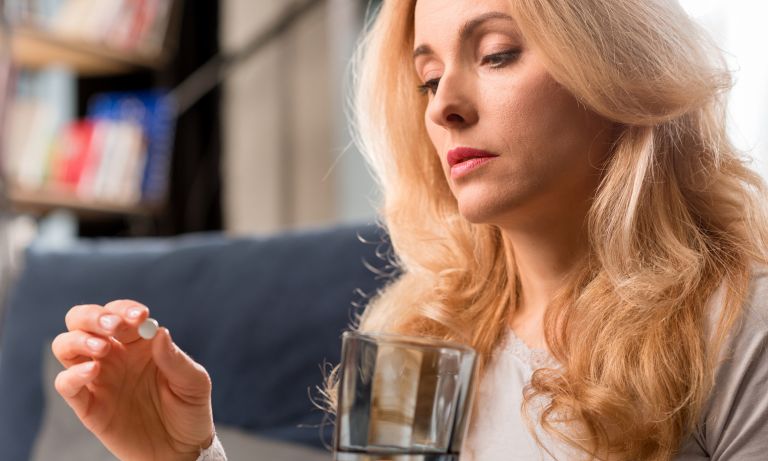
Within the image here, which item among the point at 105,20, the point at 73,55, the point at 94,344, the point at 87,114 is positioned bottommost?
the point at 94,344

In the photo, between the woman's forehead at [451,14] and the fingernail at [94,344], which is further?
the woman's forehead at [451,14]

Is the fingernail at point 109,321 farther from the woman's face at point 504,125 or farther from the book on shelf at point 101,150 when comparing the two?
the book on shelf at point 101,150

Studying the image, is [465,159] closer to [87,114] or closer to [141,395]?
[141,395]

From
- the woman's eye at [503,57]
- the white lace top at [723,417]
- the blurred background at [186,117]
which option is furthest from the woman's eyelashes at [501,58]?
the blurred background at [186,117]

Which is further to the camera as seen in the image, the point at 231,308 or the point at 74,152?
the point at 74,152

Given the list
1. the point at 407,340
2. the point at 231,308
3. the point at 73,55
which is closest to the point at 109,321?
the point at 407,340

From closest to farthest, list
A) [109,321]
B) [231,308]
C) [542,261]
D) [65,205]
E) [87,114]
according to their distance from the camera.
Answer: [109,321], [542,261], [231,308], [65,205], [87,114]

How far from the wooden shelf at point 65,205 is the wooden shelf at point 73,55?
43cm

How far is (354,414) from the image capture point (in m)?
0.65

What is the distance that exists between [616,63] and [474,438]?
1.41 ft

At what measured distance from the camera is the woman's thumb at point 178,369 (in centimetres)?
88

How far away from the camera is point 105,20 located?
317cm

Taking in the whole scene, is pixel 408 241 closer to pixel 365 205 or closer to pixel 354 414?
pixel 354 414

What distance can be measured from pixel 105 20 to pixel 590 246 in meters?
2.52
